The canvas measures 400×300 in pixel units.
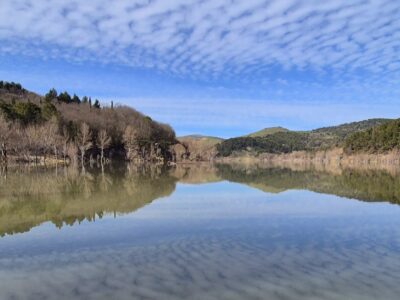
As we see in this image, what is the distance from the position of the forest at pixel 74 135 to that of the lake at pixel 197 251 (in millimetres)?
50669

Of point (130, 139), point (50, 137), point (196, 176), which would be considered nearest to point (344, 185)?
point (196, 176)

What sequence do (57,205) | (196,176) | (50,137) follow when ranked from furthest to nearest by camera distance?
(50,137) < (196,176) < (57,205)

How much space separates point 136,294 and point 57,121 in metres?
79.6

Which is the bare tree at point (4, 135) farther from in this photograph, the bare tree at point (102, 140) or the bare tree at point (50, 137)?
the bare tree at point (102, 140)

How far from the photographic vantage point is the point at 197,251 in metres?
10.2

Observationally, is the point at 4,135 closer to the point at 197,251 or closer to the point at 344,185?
the point at 344,185

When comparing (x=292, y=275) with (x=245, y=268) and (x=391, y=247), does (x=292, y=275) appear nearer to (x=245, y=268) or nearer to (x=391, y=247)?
(x=245, y=268)

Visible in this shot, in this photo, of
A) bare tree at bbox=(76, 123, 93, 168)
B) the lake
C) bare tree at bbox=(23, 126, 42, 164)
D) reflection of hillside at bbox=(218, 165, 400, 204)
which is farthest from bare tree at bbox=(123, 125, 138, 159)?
the lake

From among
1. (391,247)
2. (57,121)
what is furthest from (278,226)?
(57,121)

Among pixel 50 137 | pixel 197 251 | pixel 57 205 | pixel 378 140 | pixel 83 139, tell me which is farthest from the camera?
pixel 378 140

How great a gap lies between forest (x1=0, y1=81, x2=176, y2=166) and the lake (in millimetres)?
50669

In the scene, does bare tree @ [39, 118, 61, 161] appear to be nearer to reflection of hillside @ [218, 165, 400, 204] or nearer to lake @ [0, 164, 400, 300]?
reflection of hillside @ [218, 165, 400, 204]

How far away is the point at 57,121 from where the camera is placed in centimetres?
8194

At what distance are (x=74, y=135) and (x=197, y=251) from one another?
3146 inches
